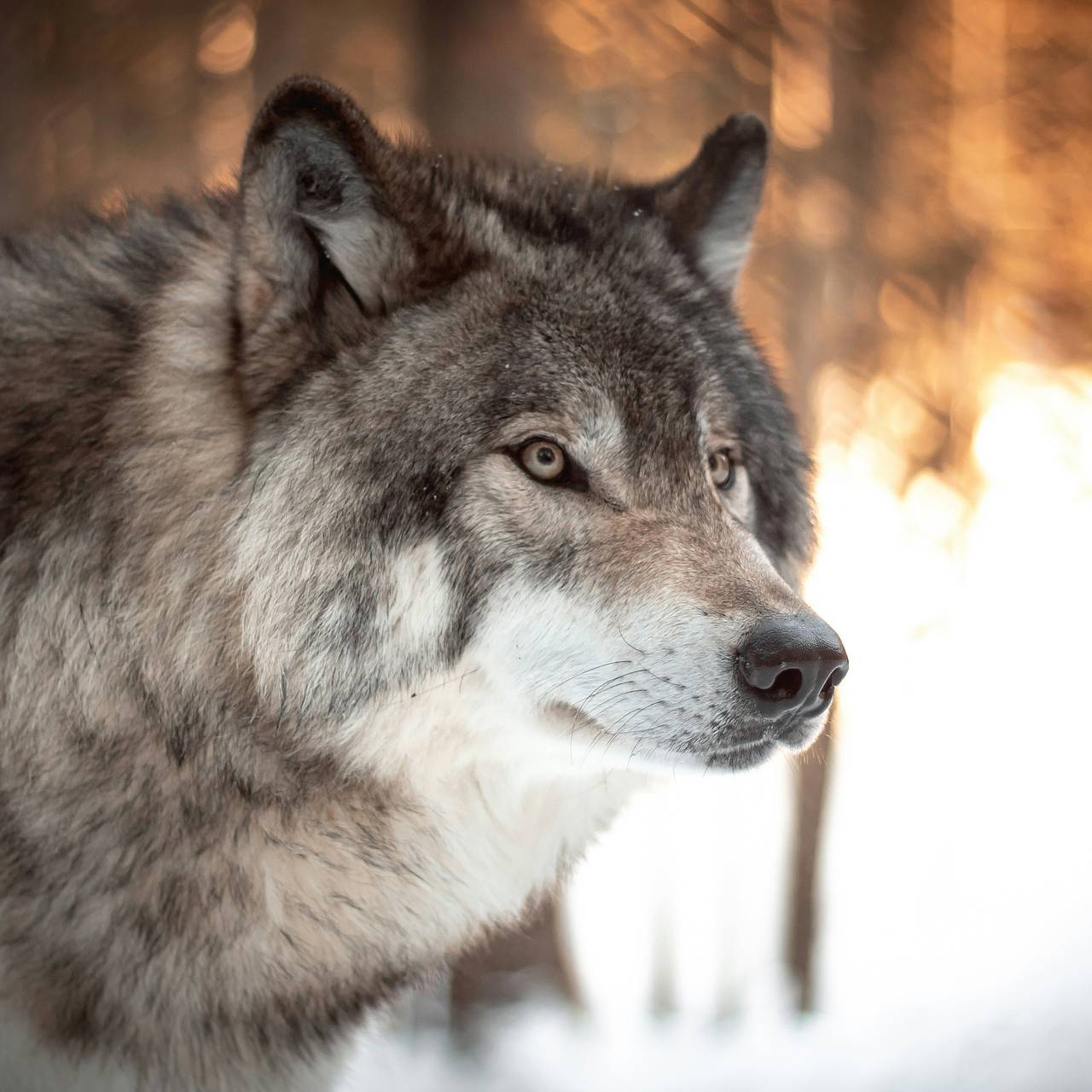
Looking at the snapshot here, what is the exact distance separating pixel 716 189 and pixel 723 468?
734 millimetres

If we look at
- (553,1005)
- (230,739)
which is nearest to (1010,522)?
(553,1005)

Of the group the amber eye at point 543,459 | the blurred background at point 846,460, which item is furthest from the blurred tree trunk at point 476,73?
the amber eye at point 543,459

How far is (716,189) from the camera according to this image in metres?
2.30

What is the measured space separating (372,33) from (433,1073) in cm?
336

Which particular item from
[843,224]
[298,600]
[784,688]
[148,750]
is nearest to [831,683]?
[784,688]

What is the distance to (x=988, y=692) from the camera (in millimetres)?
3863

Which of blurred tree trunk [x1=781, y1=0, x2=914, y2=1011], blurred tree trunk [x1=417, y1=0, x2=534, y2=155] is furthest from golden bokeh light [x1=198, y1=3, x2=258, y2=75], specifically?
blurred tree trunk [x1=781, y1=0, x2=914, y2=1011]

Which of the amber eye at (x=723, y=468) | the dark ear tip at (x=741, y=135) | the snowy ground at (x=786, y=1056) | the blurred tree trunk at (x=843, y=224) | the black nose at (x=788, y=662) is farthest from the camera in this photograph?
the blurred tree trunk at (x=843, y=224)

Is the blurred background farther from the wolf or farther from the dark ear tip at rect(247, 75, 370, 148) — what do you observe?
the dark ear tip at rect(247, 75, 370, 148)

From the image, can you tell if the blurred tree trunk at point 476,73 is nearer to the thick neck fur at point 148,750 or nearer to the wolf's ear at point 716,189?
the wolf's ear at point 716,189

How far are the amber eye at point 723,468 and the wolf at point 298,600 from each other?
21 cm

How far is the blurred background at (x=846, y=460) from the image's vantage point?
3059 millimetres

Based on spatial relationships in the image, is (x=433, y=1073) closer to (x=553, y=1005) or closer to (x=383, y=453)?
(x=553, y=1005)

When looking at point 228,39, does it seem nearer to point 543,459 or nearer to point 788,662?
point 543,459
